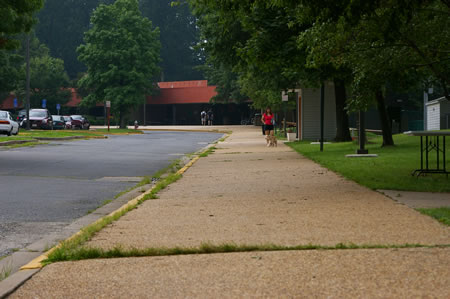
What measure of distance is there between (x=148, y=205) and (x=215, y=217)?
176cm

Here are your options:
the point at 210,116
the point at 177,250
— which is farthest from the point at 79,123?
the point at 177,250

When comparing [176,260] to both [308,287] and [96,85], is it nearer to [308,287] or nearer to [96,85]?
[308,287]

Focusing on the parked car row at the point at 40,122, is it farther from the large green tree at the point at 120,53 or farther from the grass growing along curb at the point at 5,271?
the grass growing along curb at the point at 5,271

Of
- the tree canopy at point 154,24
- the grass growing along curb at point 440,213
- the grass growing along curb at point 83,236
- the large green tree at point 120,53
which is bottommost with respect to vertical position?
the grass growing along curb at point 83,236

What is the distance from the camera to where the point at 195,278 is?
5.63 metres

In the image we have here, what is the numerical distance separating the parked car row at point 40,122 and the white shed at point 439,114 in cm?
2457

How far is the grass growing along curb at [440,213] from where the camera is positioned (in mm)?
8164

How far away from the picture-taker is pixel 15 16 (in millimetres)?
22094

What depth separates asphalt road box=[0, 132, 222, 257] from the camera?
29.3 ft

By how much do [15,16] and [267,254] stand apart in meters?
17.6

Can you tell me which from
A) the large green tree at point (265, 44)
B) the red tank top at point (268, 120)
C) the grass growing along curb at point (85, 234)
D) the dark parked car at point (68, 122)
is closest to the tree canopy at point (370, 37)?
the large green tree at point (265, 44)

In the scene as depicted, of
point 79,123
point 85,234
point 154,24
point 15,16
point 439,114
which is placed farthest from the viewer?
point 154,24

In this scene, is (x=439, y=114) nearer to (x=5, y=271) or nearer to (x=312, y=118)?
(x=312, y=118)

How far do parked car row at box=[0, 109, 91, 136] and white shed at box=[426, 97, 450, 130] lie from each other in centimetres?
2457
